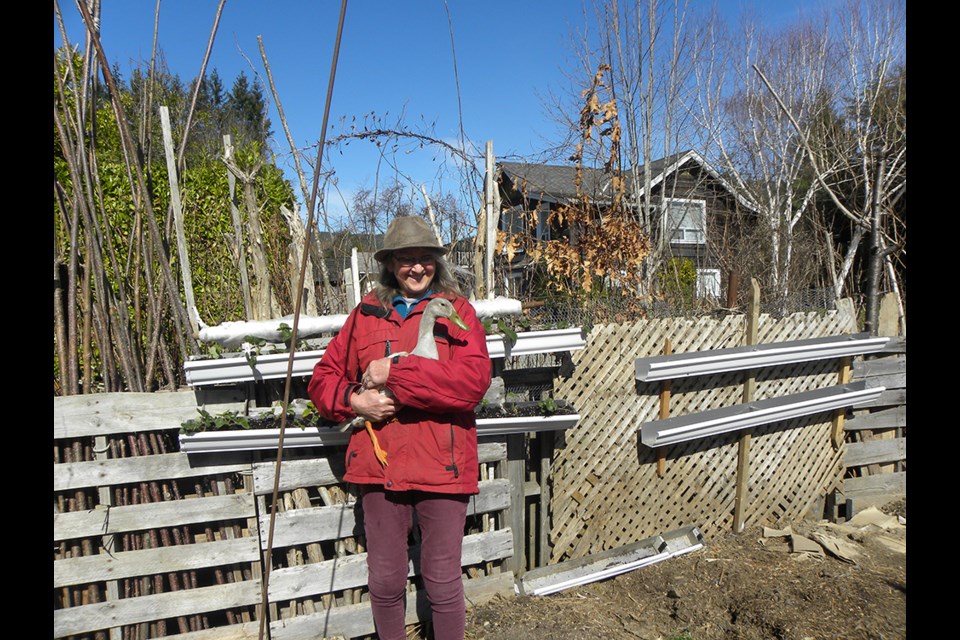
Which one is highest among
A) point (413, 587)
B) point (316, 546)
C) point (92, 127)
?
point (92, 127)

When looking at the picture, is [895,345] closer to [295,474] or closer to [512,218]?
[512,218]

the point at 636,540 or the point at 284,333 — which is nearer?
the point at 284,333

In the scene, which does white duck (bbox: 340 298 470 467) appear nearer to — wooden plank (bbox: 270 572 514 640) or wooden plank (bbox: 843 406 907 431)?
wooden plank (bbox: 270 572 514 640)

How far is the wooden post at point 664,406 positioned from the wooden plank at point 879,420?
6.82ft

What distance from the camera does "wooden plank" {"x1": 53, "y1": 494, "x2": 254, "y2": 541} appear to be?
2.64 meters

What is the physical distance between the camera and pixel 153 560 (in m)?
2.75

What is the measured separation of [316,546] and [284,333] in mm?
1140

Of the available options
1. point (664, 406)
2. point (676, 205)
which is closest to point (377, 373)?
point (664, 406)

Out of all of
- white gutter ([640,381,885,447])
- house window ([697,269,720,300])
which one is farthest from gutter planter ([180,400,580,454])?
house window ([697,269,720,300])

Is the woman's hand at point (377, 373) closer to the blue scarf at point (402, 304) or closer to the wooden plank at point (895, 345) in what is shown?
the blue scarf at point (402, 304)

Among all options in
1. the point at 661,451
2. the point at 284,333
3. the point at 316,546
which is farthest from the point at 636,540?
the point at 284,333

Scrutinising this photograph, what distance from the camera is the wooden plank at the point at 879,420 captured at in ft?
16.7

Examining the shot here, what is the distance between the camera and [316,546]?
2.99 metres
